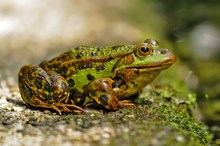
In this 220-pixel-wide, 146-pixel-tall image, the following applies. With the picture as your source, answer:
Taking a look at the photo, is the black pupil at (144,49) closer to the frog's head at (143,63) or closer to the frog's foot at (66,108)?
the frog's head at (143,63)

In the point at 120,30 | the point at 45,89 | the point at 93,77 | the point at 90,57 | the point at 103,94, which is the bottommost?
the point at 103,94

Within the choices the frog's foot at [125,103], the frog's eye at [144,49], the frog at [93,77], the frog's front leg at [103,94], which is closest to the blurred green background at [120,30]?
the frog's foot at [125,103]

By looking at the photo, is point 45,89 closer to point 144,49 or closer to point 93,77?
point 93,77

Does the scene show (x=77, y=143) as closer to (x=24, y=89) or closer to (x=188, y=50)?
(x=24, y=89)

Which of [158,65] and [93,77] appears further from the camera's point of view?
[93,77]

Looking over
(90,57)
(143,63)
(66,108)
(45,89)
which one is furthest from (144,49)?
(45,89)

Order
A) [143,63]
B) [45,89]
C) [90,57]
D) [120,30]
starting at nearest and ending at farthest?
[45,89] → [143,63] → [90,57] → [120,30]
